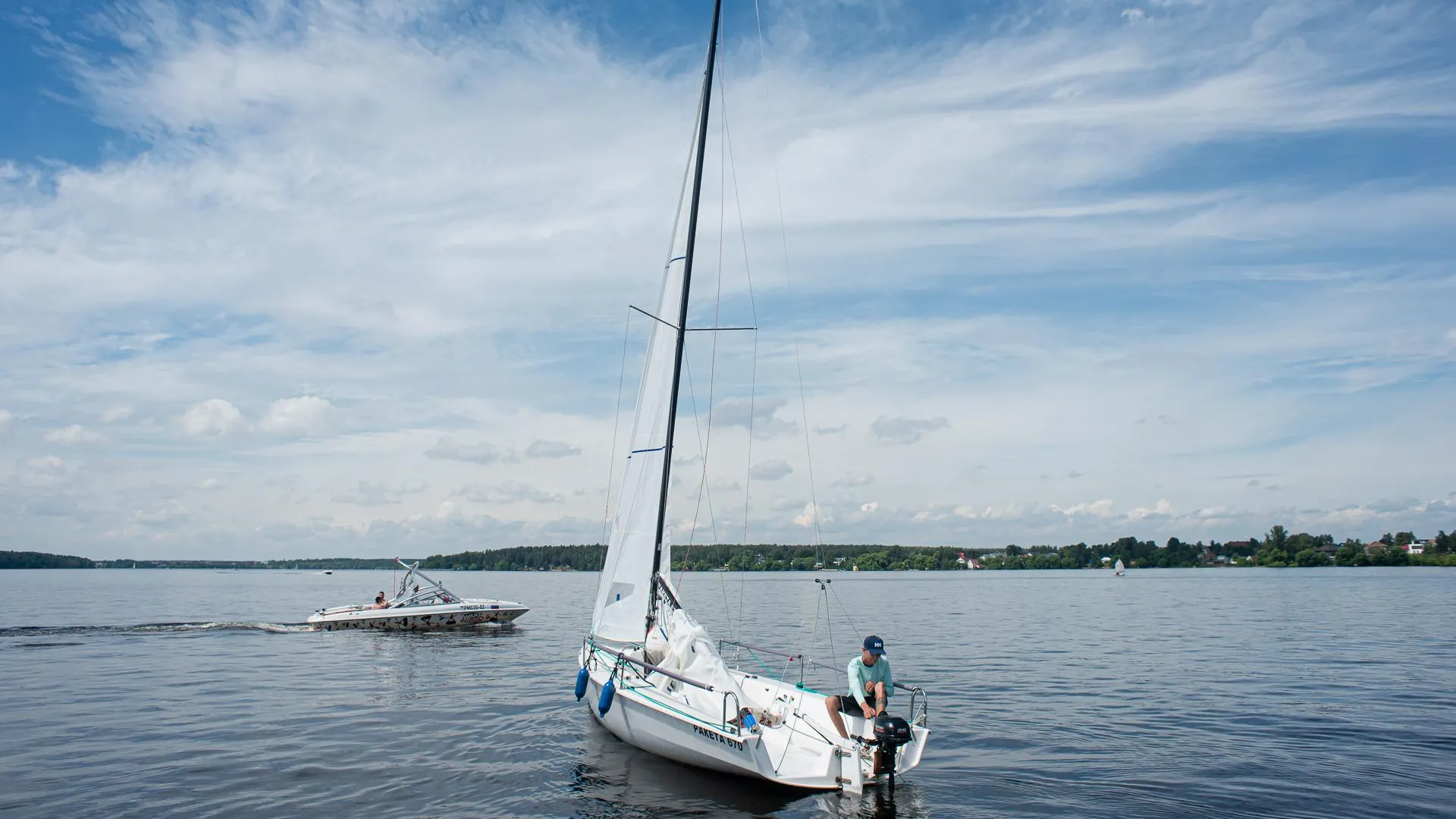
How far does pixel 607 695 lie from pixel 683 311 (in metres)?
8.04

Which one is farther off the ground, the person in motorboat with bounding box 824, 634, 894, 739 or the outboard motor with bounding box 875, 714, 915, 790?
the person in motorboat with bounding box 824, 634, 894, 739

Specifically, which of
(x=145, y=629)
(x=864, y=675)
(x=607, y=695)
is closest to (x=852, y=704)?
(x=864, y=675)

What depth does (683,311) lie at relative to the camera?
1900 centimetres

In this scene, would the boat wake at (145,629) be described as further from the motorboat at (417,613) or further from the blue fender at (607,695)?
the blue fender at (607,695)

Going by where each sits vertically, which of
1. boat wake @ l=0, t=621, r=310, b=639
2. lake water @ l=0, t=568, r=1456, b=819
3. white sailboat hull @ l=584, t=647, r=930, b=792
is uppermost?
white sailboat hull @ l=584, t=647, r=930, b=792

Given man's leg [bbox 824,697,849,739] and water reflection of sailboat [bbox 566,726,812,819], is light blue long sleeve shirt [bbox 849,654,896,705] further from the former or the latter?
water reflection of sailboat [bbox 566,726,812,819]

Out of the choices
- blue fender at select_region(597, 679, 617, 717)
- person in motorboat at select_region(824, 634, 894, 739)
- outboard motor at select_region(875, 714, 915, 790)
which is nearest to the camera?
outboard motor at select_region(875, 714, 915, 790)

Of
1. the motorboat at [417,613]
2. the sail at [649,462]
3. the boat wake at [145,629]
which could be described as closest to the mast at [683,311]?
the sail at [649,462]

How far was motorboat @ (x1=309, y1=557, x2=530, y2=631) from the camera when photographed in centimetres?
4256

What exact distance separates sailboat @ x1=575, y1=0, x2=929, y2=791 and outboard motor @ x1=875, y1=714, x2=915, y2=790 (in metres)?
0.02

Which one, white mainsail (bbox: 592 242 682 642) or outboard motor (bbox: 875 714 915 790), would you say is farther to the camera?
white mainsail (bbox: 592 242 682 642)

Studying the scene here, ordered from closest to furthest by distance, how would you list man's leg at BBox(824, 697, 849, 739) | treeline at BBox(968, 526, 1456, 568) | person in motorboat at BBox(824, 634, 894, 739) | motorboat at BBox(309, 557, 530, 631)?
man's leg at BBox(824, 697, 849, 739) → person in motorboat at BBox(824, 634, 894, 739) → motorboat at BBox(309, 557, 530, 631) → treeline at BBox(968, 526, 1456, 568)

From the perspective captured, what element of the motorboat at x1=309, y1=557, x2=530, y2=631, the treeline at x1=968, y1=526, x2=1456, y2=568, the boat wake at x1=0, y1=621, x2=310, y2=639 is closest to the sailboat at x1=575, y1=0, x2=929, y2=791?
the motorboat at x1=309, y1=557, x2=530, y2=631

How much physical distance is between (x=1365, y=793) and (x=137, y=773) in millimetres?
21284
